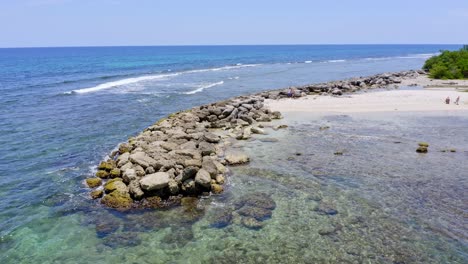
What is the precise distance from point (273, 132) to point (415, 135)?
35.6 feet

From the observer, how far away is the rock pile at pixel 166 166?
17422mm

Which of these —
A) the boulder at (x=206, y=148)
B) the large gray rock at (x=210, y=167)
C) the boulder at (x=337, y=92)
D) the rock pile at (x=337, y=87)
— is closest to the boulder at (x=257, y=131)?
the boulder at (x=206, y=148)

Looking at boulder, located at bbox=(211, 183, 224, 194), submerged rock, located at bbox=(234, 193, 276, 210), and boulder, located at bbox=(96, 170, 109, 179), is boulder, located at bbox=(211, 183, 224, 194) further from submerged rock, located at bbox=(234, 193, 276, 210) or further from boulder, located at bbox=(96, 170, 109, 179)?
boulder, located at bbox=(96, 170, 109, 179)

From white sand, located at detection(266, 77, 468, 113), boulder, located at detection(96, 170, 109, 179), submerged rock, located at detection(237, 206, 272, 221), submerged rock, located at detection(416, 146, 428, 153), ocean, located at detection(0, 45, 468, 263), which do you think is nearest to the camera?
ocean, located at detection(0, 45, 468, 263)

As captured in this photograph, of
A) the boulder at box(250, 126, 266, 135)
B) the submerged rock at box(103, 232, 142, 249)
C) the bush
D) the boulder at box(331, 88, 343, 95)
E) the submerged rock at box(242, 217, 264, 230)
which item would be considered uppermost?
the bush

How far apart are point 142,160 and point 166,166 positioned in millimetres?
1611

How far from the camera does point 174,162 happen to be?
19.8 metres

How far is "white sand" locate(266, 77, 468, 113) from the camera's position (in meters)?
38.3

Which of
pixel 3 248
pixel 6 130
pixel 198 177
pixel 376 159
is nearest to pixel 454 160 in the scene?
pixel 376 159

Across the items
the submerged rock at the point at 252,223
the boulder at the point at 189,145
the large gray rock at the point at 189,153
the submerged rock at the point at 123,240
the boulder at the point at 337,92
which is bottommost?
the submerged rock at the point at 123,240

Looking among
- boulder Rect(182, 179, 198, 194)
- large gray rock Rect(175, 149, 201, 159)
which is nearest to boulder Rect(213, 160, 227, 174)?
large gray rock Rect(175, 149, 201, 159)

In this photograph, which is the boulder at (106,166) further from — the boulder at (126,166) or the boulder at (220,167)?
the boulder at (220,167)

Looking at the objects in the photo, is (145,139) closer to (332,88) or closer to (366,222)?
(366,222)

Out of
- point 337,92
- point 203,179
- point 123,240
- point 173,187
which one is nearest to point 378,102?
point 337,92
